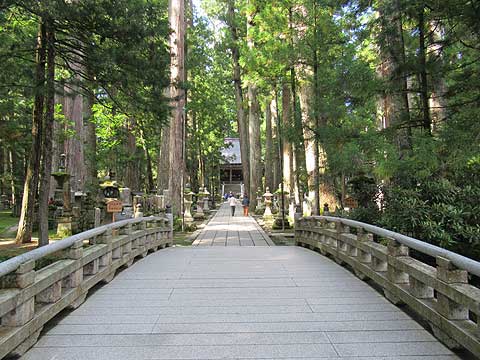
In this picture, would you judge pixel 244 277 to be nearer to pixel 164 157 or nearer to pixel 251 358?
pixel 251 358

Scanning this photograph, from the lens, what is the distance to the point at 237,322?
4035mm

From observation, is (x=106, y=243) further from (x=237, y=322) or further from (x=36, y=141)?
(x=36, y=141)

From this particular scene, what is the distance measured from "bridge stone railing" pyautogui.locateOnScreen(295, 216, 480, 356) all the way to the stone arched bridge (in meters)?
0.01

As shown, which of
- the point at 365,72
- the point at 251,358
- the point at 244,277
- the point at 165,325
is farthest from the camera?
the point at 365,72

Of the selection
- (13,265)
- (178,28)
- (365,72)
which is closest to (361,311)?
(13,265)

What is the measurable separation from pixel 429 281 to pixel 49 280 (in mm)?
3426

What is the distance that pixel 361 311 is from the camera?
4391mm

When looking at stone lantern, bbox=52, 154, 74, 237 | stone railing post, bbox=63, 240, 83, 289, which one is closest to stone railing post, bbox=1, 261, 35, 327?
stone railing post, bbox=63, 240, 83, 289

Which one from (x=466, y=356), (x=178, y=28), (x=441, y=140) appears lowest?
(x=466, y=356)

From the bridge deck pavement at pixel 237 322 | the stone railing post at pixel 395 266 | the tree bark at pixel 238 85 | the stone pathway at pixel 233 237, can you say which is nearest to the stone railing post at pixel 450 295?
the bridge deck pavement at pixel 237 322

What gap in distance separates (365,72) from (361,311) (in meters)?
5.01

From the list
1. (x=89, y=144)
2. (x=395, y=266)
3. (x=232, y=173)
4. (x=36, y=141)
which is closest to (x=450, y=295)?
(x=395, y=266)

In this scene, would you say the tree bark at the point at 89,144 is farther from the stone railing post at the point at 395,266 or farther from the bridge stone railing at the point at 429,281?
the stone railing post at the point at 395,266

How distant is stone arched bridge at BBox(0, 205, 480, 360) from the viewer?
326 cm
